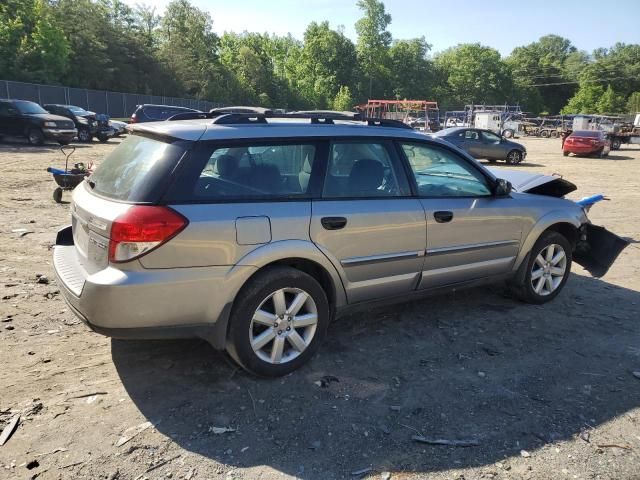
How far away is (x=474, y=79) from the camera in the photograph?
99.0 metres

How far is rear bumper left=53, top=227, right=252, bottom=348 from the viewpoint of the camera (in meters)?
3.02

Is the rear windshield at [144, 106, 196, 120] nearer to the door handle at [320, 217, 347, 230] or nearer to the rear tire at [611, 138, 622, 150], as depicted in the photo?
the door handle at [320, 217, 347, 230]

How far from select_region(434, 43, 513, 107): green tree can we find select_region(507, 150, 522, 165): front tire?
265 feet

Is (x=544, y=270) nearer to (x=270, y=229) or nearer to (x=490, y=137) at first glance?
(x=270, y=229)

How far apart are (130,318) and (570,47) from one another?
565ft

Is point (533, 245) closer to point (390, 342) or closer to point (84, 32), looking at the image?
point (390, 342)

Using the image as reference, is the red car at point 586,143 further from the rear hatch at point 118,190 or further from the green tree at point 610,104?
the green tree at point 610,104

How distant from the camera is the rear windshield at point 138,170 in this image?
3170 millimetres

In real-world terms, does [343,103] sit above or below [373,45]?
below

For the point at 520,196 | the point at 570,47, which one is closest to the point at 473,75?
the point at 570,47

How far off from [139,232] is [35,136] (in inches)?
780

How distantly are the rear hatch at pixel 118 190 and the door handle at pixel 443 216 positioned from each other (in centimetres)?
202

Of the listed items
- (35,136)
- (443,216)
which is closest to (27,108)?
(35,136)

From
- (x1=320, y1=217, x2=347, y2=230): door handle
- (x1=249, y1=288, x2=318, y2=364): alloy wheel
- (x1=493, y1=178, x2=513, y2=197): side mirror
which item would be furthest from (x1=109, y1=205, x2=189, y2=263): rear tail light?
(x1=493, y1=178, x2=513, y2=197): side mirror
